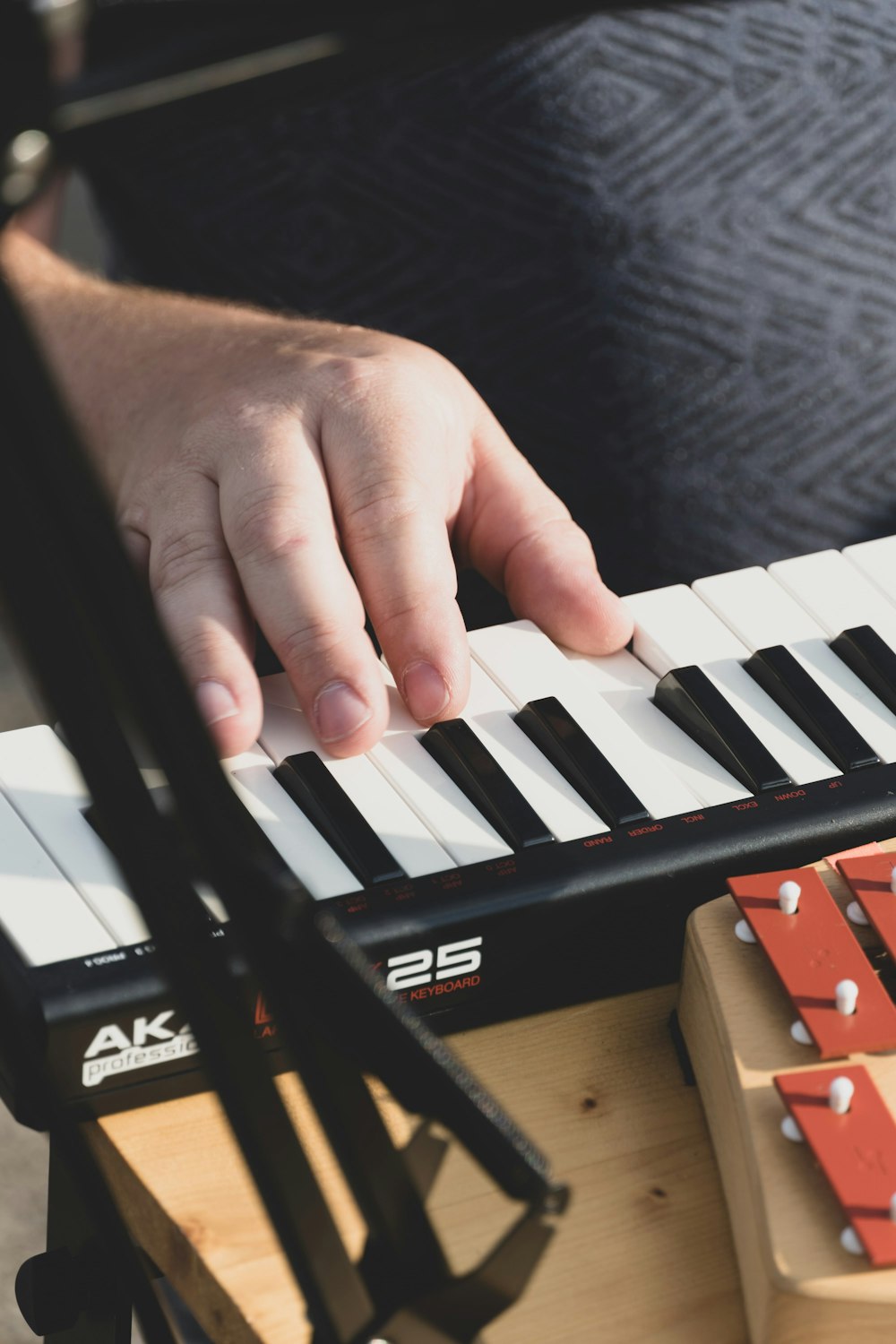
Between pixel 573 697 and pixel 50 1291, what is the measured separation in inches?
14.6

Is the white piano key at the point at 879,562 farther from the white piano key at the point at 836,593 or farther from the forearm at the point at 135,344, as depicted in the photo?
the forearm at the point at 135,344

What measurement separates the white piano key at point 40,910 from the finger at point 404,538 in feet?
0.66

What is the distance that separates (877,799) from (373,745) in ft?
0.81

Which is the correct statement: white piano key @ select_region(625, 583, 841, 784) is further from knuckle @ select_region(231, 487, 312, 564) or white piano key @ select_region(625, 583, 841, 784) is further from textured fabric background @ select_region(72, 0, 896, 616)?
textured fabric background @ select_region(72, 0, 896, 616)

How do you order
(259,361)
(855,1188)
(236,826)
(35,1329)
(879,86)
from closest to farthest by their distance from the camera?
(236,826) < (855,1188) < (35,1329) < (259,361) < (879,86)

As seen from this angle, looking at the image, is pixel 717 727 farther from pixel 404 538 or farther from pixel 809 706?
pixel 404 538

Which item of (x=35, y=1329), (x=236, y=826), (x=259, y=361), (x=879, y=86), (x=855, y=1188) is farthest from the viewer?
(x=879, y=86)

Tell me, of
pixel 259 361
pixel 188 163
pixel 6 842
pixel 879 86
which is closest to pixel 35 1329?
pixel 6 842

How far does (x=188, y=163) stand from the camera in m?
1.10

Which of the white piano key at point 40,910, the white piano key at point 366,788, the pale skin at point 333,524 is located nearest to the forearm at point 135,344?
the pale skin at point 333,524

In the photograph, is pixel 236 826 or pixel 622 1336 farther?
pixel 622 1336

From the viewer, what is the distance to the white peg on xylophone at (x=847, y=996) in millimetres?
484

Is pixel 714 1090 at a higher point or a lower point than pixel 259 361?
lower

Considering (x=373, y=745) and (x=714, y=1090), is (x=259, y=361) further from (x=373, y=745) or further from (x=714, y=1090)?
(x=714, y=1090)
